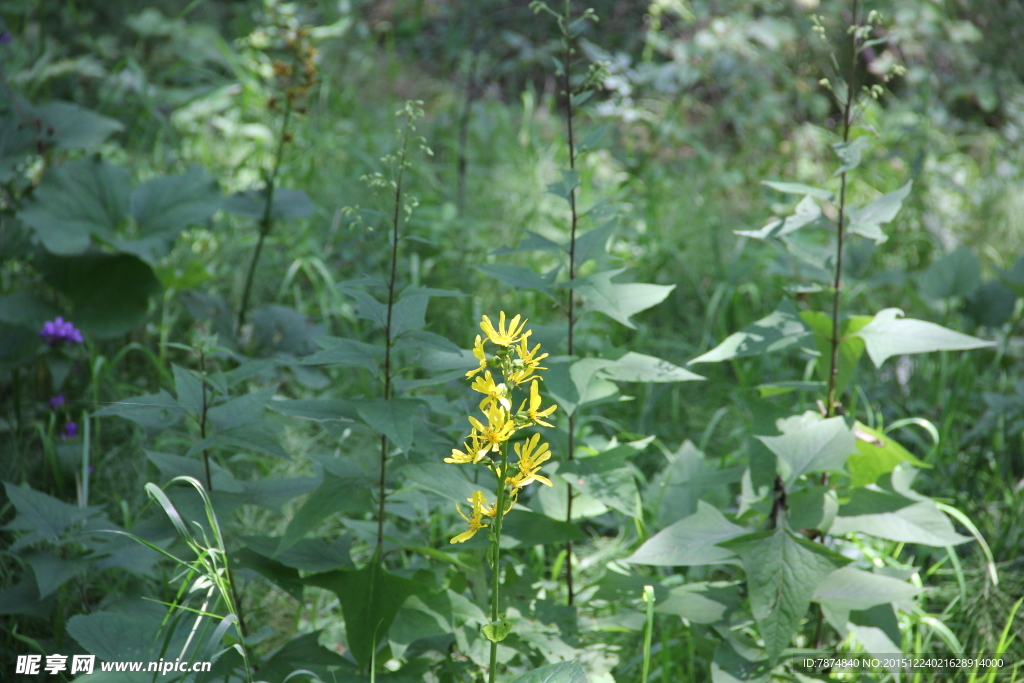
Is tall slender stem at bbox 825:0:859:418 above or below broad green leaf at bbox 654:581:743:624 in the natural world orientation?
above

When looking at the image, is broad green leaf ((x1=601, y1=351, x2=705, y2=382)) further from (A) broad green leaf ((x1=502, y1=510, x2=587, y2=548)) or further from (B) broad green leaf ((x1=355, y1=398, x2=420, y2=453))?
(B) broad green leaf ((x1=355, y1=398, x2=420, y2=453))

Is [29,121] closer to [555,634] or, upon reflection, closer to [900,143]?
[555,634]

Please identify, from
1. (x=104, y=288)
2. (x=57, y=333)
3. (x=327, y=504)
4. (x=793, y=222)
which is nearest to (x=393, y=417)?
(x=327, y=504)

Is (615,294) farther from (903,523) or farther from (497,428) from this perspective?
(903,523)

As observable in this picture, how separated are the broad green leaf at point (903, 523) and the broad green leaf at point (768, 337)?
12.3 inches

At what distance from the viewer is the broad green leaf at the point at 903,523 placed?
4.49 feet

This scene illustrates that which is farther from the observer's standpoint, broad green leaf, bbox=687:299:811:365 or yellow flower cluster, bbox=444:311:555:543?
broad green leaf, bbox=687:299:811:365

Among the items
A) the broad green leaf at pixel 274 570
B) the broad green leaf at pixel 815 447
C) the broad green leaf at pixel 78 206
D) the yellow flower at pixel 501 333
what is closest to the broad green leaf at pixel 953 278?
the broad green leaf at pixel 815 447

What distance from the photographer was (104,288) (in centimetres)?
227

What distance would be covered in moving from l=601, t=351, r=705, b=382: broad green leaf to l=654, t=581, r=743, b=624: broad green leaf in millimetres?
414

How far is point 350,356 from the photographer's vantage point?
1.23 metres

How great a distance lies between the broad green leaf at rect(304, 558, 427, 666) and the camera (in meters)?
1.27

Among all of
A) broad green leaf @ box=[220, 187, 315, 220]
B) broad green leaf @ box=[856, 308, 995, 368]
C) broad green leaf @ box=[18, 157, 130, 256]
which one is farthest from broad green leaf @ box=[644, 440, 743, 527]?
broad green leaf @ box=[18, 157, 130, 256]

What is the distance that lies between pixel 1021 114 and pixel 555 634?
13.0 feet
